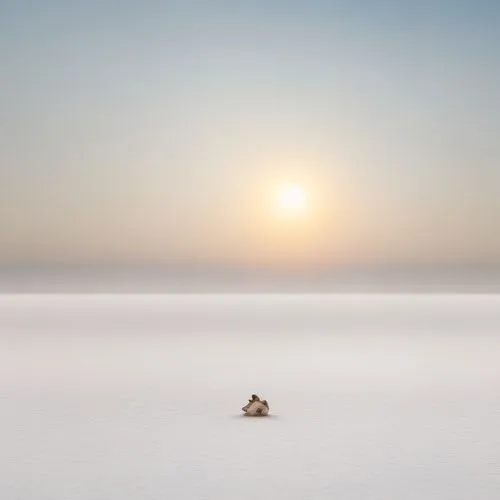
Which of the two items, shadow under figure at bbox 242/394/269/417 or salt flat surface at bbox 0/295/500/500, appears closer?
salt flat surface at bbox 0/295/500/500

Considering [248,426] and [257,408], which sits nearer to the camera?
[248,426]

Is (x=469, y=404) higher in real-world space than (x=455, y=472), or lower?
A: higher

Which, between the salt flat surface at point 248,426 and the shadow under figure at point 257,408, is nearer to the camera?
the salt flat surface at point 248,426

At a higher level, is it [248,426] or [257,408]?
[257,408]

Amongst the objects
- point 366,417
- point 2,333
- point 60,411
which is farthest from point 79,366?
point 2,333

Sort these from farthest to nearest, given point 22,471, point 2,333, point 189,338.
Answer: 1. point 2,333
2. point 189,338
3. point 22,471

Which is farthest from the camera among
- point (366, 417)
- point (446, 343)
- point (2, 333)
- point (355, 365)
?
point (2, 333)

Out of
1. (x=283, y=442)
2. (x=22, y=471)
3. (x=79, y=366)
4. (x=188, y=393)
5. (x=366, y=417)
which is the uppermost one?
(x=79, y=366)

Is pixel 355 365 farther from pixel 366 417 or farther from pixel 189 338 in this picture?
pixel 189 338
